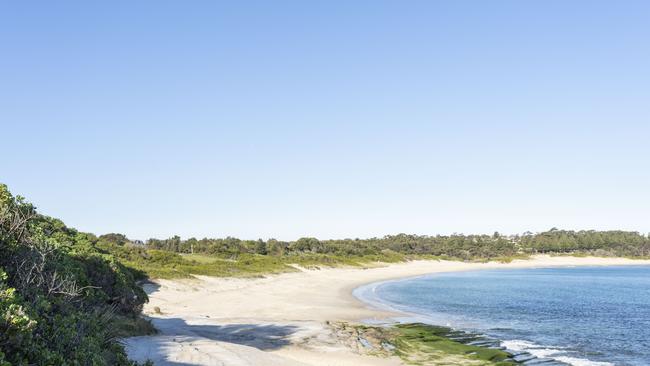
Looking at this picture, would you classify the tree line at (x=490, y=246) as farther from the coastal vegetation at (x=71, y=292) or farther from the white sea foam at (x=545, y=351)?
the white sea foam at (x=545, y=351)

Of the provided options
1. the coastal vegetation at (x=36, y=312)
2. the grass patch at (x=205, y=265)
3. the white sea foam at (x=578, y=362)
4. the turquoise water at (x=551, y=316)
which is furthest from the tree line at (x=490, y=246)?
the coastal vegetation at (x=36, y=312)

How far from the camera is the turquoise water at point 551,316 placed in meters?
25.2

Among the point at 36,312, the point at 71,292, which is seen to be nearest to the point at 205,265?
the point at 71,292

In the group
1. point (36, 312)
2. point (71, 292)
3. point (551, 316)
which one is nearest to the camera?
point (36, 312)

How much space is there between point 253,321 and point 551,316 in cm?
2407

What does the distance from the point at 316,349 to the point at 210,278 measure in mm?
30045

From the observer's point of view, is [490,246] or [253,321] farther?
[490,246]

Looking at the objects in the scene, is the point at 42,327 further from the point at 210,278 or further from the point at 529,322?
the point at 210,278

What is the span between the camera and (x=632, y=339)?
28781mm

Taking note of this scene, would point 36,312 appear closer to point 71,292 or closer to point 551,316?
point 71,292

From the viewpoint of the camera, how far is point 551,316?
125 feet

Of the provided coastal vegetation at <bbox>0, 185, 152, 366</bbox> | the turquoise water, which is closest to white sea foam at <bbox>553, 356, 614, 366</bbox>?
the turquoise water

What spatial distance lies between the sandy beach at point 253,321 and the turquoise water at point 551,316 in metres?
6.00

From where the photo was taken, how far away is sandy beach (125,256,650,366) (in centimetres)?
1702
